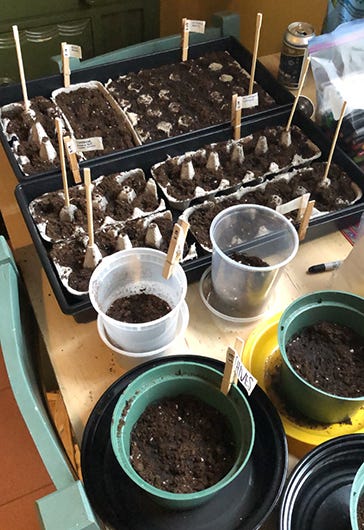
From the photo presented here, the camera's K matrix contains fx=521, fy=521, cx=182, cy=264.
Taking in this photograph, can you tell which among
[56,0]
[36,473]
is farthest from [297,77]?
[36,473]

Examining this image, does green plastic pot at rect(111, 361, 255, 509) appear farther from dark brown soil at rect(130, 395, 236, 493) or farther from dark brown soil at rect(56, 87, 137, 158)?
dark brown soil at rect(56, 87, 137, 158)

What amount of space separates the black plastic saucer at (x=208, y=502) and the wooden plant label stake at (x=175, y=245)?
0.27 meters

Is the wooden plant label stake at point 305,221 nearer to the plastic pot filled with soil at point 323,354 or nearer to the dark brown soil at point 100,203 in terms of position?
the plastic pot filled with soil at point 323,354

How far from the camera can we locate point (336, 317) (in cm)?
92

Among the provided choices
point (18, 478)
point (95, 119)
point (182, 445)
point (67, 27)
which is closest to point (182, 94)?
point (95, 119)

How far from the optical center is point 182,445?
2.62 ft

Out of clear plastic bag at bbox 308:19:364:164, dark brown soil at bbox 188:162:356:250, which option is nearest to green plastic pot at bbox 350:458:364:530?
dark brown soil at bbox 188:162:356:250

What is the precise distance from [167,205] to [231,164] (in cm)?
21

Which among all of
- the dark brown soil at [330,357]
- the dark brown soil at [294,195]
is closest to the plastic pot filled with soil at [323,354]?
the dark brown soil at [330,357]

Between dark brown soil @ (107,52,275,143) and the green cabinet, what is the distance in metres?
0.54

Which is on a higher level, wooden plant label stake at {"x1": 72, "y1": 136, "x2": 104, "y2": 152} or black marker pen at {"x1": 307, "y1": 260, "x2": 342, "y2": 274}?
wooden plant label stake at {"x1": 72, "y1": 136, "x2": 104, "y2": 152}

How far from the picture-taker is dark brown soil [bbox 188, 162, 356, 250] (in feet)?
3.90

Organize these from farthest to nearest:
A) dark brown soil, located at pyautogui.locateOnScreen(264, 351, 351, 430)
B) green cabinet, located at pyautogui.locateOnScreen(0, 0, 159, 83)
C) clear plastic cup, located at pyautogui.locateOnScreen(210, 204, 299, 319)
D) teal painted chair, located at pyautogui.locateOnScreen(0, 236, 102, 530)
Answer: green cabinet, located at pyautogui.locateOnScreen(0, 0, 159, 83) → clear plastic cup, located at pyautogui.locateOnScreen(210, 204, 299, 319) → dark brown soil, located at pyautogui.locateOnScreen(264, 351, 351, 430) → teal painted chair, located at pyautogui.locateOnScreen(0, 236, 102, 530)

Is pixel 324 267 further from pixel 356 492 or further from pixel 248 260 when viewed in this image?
pixel 356 492
